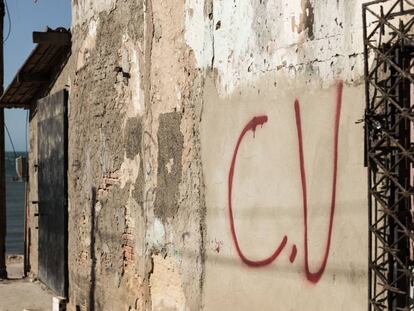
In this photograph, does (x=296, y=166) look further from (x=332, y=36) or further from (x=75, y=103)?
(x=75, y=103)

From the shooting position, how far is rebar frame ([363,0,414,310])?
3.35 meters

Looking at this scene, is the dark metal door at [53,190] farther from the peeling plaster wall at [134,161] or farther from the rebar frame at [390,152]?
the rebar frame at [390,152]

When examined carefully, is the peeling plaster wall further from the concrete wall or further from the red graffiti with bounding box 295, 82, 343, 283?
the red graffiti with bounding box 295, 82, 343, 283

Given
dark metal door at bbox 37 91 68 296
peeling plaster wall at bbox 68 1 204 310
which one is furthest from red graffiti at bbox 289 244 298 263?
dark metal door at bbox 37 91 68 296

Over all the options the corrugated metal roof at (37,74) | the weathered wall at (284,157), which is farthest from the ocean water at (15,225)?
the weathered wall at (284,157)

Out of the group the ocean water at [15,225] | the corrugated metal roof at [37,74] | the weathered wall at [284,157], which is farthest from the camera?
the ocean water at [15,225]

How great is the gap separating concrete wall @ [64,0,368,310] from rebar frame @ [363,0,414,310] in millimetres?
140

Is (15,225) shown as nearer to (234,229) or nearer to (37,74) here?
(37,74)

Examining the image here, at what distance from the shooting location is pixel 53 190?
8969 mm

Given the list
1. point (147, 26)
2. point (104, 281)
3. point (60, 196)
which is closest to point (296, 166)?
point (147, 26)

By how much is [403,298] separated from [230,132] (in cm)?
187

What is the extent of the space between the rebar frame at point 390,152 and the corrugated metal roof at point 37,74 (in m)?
5.64

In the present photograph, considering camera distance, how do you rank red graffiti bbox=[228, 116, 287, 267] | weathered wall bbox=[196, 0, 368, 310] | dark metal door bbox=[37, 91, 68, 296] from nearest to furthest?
weathered wall bbox=[196, 0, 368, 310] → red graffiti bbox=[228, 116, 287, 267] → dark metal door bbox=[37, 91, 68, 296]

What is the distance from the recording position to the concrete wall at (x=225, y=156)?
3820 millimetres
